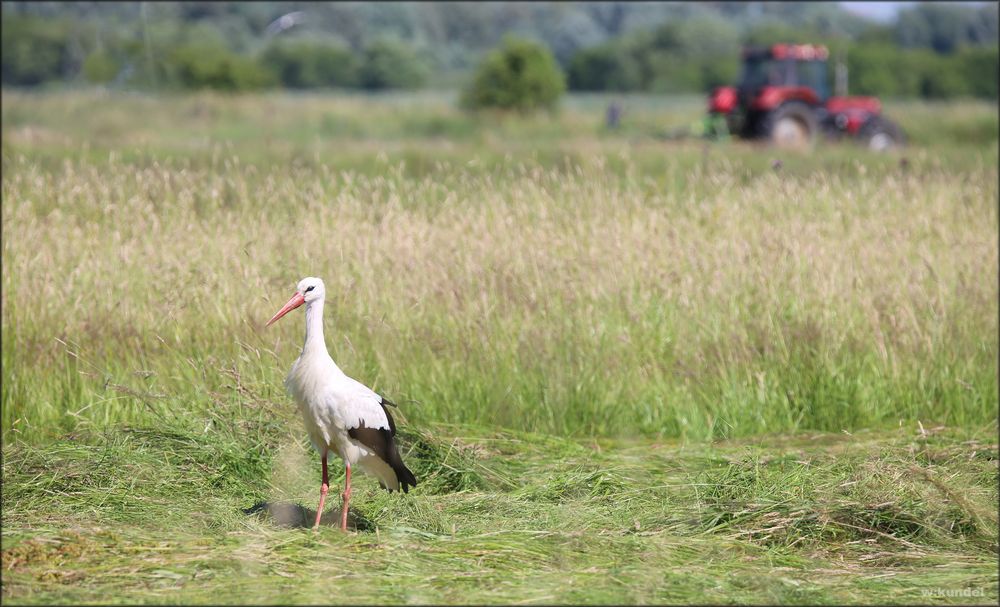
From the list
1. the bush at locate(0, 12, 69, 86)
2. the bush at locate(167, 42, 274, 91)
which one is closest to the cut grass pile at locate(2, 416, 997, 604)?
the bush at locate(0, 12, 69, 86)

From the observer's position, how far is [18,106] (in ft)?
65.2

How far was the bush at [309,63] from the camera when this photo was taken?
80.4 metres

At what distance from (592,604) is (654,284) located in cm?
368

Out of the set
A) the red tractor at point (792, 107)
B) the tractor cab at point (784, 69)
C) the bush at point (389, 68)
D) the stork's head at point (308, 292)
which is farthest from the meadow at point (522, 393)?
the bush at point (389, 68)

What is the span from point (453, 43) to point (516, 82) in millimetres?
81395

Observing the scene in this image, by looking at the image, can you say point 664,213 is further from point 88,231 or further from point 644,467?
point 88,231

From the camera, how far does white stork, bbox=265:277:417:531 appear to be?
13.7ft

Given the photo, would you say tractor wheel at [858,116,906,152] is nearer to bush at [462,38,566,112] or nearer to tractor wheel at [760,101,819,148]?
tractor wheel at [760,101,819,148]

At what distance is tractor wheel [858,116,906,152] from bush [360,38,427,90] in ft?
212

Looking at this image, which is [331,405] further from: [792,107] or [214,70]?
[214,70]

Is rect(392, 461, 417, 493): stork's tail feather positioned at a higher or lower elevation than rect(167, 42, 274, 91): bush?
lower

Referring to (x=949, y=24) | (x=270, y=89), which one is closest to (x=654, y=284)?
(x=270, y=89)

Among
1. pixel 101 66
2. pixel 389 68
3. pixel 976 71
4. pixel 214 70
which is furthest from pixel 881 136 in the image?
pixel 389 68

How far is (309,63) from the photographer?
80.6m
